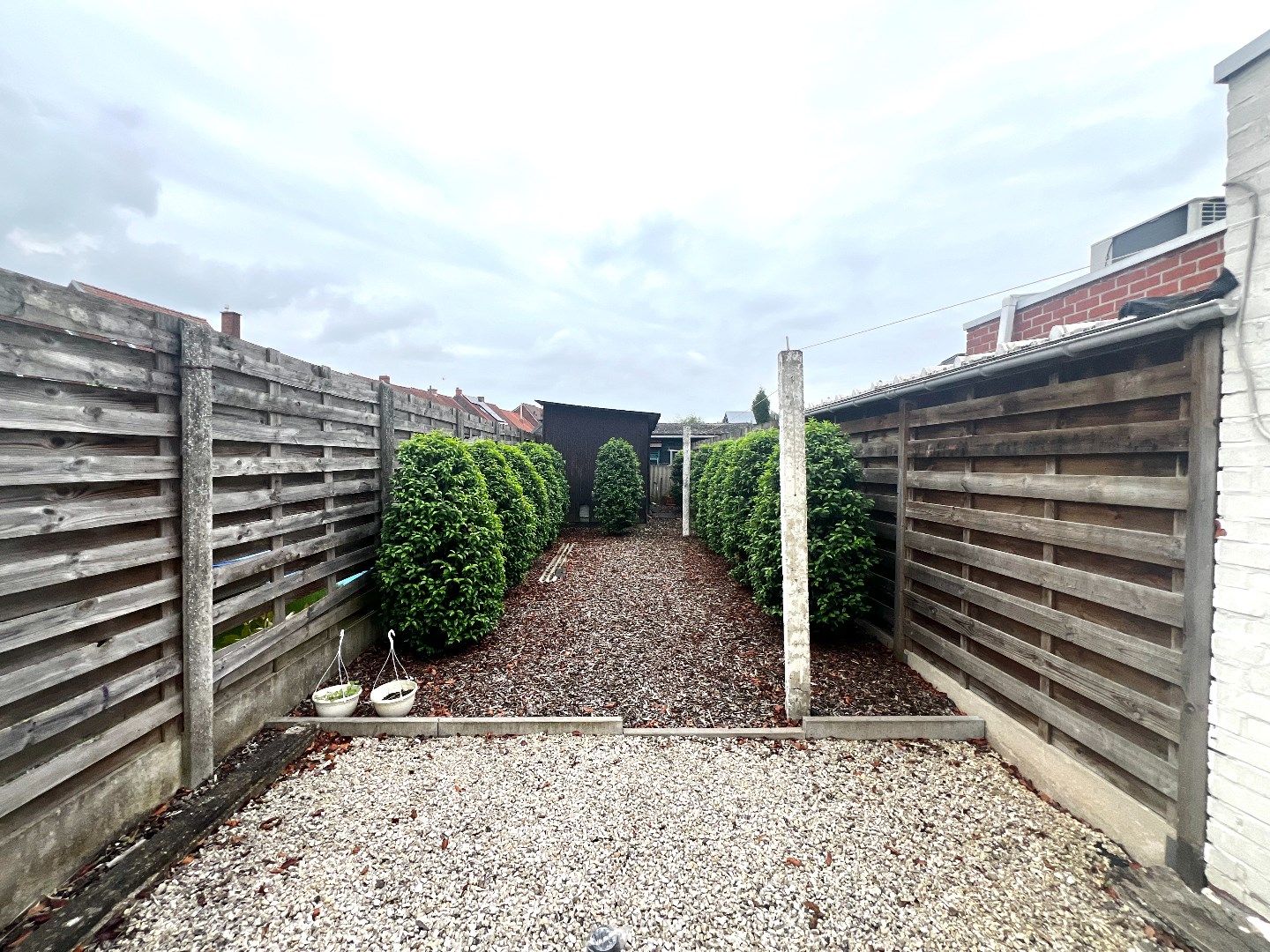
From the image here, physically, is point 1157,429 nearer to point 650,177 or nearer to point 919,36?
point 919,36

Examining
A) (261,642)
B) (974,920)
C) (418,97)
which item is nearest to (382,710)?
(261,642)

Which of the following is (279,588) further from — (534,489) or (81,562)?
(534,489)

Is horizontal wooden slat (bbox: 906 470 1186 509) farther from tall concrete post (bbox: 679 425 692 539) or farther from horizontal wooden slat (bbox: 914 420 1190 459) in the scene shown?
tall concrete post (bbox: 679 425 692 539)

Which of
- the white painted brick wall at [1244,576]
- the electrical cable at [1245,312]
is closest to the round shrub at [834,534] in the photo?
the white painted brick wall at [1244,576]

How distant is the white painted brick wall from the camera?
1860 mm

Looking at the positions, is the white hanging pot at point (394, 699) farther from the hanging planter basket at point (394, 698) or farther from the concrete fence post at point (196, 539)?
the concrete fence post at point (196, 539)

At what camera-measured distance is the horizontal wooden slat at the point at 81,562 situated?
1855 mm

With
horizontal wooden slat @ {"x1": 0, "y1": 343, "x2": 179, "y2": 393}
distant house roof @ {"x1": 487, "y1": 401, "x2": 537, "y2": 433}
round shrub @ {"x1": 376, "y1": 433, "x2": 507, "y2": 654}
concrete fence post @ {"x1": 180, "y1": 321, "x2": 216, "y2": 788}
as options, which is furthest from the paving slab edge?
distant house roof @ {"x1": 487, "y1": 401, "x2": 537, "y2": 433}

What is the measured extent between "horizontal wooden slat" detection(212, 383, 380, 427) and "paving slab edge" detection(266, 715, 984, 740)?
2.25m

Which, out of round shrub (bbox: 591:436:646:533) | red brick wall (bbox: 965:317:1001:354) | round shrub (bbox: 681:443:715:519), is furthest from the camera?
round shrub (bbox: 681:443:715:519)

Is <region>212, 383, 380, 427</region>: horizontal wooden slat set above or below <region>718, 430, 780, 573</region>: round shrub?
above

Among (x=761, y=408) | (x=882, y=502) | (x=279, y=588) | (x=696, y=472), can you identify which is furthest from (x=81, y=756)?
(x=761, y=408)

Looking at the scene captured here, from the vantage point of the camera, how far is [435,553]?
4375 millimetres

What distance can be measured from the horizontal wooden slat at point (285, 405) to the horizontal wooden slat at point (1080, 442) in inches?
200
